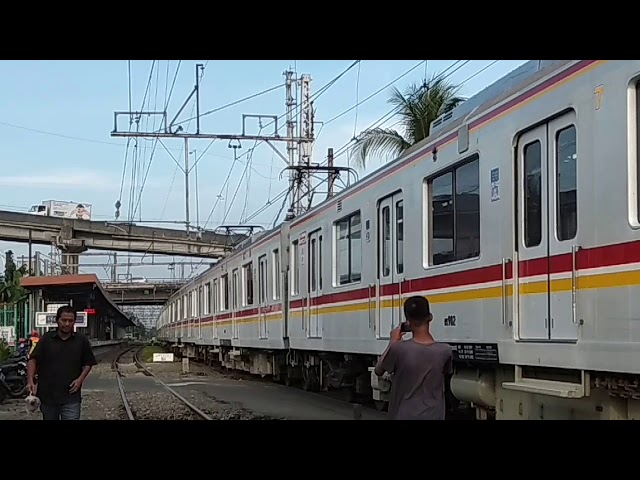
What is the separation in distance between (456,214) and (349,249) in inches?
174

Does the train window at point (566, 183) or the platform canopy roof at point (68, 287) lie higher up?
the train window at point (566, 183)

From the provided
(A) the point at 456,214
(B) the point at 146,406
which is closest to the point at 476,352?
(A) the point at 456,214

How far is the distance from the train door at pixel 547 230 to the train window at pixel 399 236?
341 centimetres

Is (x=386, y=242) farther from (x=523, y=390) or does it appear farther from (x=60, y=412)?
(x=60, y=412)

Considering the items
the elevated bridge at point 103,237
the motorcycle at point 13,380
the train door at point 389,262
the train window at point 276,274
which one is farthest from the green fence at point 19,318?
the train door at point 389,262

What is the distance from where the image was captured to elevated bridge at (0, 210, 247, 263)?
51.2 meters

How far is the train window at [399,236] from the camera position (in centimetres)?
1191

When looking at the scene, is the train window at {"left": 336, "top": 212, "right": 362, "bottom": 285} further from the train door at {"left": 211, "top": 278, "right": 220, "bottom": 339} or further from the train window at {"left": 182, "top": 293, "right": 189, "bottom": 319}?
the train window at {"left": 182, "top": 293, "right": 189, "bottom": 319}

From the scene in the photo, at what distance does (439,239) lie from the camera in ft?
A: 35.1

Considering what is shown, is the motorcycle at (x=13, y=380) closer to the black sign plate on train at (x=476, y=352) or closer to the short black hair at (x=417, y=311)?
the black sign plate on train at (x=476, y=352)
